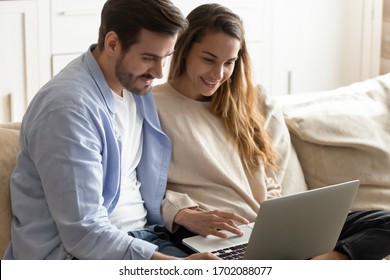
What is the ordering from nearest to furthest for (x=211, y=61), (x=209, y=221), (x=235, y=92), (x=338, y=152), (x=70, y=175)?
(x=70, y=175) → (x=209, y=221) → (x=211, y=61) → (x=235, y=92) → (x=338, y=152)

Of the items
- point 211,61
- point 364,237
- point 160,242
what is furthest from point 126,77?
point 364,237

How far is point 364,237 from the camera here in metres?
2.40

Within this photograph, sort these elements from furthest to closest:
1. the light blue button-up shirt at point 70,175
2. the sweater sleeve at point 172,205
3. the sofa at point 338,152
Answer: the sofa at point 338,152 < the sweater sleeve at point 172,205 < the light blue button-up shirt at point 70,175

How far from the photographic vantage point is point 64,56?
12.5 feet

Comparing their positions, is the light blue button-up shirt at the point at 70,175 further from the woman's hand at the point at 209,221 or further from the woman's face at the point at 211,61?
the woman's face at the point at 211,61

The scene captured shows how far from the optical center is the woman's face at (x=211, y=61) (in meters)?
2.38

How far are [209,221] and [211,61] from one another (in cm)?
45

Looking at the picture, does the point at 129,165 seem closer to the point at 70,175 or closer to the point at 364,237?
the point at 70,175

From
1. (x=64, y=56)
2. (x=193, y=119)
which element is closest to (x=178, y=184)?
(x=193, y=119)

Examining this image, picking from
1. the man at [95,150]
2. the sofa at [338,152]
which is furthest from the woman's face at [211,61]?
the sofa at [338,152]

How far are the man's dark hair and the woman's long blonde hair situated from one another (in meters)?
0.30

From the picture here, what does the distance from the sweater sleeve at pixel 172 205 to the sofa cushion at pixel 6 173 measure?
0.44 metres

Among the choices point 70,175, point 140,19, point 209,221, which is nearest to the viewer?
point 70,175

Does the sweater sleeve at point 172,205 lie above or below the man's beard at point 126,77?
below
